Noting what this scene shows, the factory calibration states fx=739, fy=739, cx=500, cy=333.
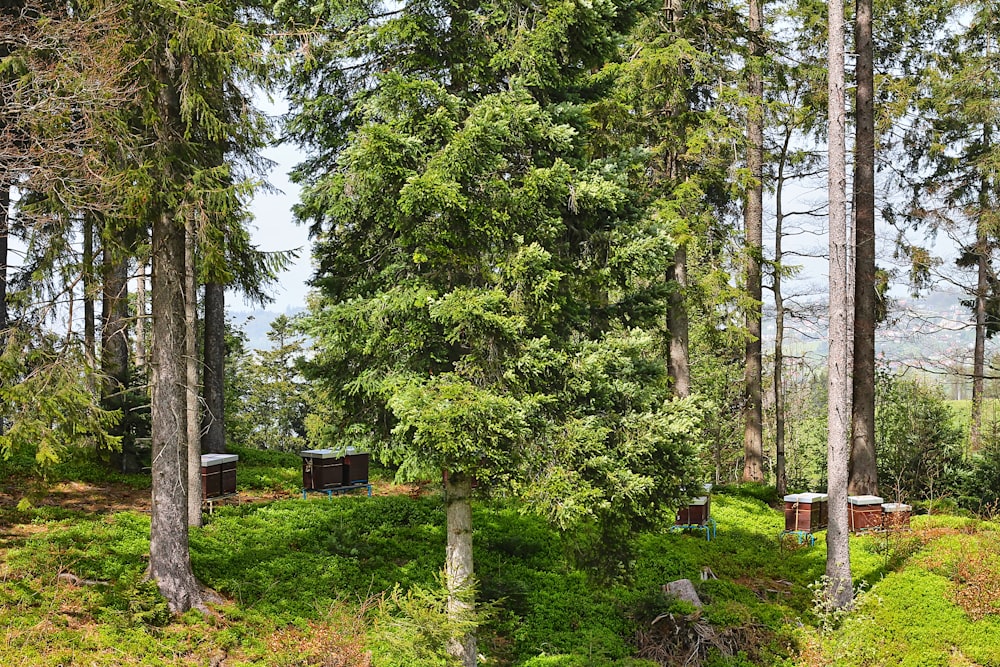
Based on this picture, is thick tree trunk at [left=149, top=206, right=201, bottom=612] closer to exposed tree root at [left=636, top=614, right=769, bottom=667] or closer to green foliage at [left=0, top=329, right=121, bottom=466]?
green foliage at [left=0, top=329, right=121, bottom=466]

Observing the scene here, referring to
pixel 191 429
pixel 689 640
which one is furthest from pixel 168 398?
pixel 689 640

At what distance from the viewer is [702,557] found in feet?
47.1

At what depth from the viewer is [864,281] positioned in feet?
54.7

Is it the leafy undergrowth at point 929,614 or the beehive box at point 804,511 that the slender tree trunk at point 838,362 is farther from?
the beehive box at point 804,511

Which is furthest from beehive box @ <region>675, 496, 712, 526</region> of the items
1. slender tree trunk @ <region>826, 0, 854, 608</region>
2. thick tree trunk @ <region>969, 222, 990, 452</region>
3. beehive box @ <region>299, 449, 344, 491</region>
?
thick tree trunk @ <region>969, 222, 990, 452</region>

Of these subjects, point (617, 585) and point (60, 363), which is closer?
point (60, 363)

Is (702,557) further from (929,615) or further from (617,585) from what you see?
(929,615)

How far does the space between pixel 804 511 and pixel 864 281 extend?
5433mm

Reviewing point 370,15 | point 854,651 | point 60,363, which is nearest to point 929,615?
point 854,651

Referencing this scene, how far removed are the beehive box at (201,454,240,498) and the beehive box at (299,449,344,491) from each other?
4.87 ft

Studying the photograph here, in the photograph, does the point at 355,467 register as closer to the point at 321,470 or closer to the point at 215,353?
the point at 321,470

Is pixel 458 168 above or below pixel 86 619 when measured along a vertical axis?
above

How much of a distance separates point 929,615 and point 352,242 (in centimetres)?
1052

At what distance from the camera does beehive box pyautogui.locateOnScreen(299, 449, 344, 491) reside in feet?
48.6
